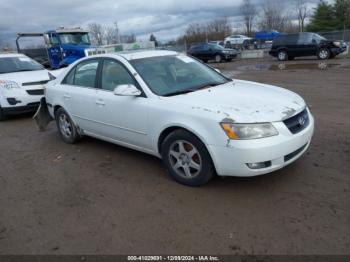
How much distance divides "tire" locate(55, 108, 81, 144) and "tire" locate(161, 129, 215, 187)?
2363 millimetres

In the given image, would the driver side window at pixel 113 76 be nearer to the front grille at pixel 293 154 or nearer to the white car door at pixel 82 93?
the white car door at pixel 82 93

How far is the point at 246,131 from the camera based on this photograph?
3.42 m

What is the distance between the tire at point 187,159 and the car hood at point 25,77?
19.0 feet

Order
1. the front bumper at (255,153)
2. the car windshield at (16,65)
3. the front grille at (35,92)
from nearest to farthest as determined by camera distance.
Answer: the front bumper at (255,153), the front grille at (35,92), the car windshield at (16,65)

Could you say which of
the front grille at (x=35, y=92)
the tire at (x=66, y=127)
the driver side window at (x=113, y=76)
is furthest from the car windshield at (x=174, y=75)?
the front grille at (x=35, y=92)

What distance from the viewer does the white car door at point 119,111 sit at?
4.29 metres

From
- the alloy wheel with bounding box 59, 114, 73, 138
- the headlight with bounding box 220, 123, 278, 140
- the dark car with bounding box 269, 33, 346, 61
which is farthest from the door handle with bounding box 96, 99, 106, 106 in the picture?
the dark car with bounding box 269, 33, 346, 61

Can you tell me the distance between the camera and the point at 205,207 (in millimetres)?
3537

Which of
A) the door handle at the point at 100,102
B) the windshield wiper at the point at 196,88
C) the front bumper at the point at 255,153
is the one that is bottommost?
the front bumper at the point at 255,153

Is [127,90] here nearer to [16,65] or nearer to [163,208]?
[163,208]

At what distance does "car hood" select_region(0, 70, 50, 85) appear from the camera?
27.3 feet

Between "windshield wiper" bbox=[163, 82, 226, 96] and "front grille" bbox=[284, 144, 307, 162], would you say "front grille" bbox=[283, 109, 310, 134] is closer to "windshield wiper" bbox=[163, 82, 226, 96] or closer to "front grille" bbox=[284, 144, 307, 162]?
"front grille" bbox=[284, 144, 307, 162]

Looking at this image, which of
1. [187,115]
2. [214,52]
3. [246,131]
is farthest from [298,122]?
[214,52]

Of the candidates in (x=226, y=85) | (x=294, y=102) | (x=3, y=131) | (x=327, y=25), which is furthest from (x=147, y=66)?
(x=327, y=25)
